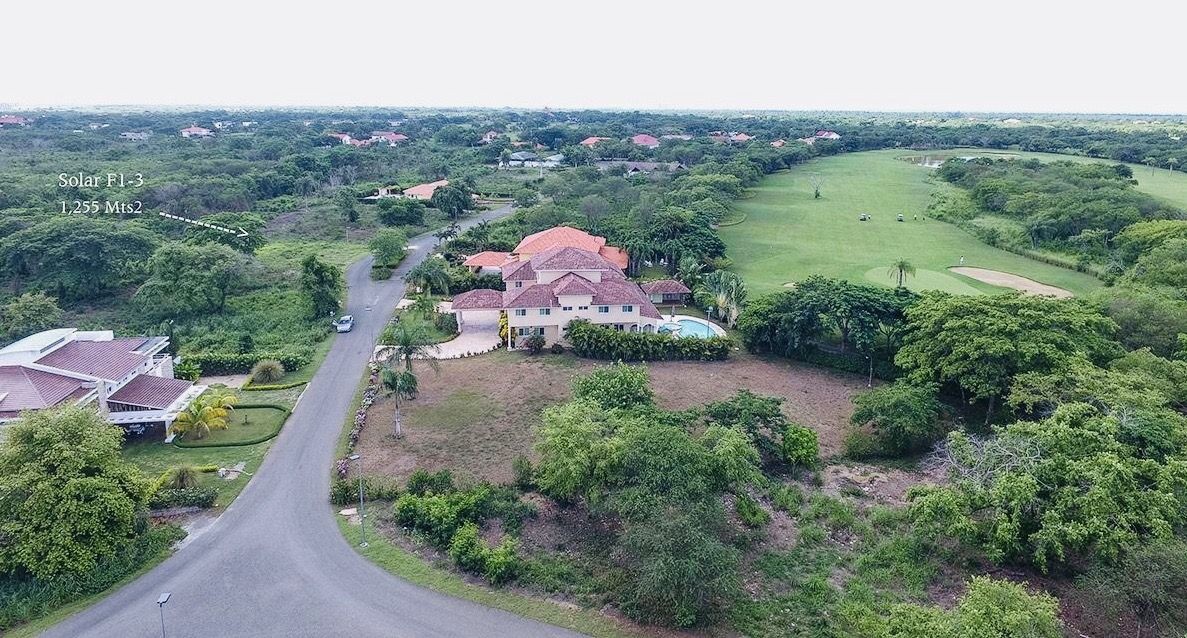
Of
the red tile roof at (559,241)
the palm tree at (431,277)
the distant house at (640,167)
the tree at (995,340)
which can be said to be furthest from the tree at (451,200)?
the tree at (995,340)

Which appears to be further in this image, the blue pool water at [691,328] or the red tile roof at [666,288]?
the red tile roof at [666,288]

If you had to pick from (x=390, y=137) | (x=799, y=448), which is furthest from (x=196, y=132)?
(x=799, y=448)

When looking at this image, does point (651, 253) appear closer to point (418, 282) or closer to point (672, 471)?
point (418, 282)

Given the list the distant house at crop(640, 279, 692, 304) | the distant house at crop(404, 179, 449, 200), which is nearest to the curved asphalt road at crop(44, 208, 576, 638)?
the distant house at crop(640, 279, 692, 304)

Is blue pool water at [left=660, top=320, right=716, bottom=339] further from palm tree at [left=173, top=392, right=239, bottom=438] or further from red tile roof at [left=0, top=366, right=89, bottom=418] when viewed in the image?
red tile roof at [left=0, top=366, right=89, bottom=418]

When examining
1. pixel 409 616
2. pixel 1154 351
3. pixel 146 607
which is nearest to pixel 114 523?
pixel 146 607

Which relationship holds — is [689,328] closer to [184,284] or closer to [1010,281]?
[1010,281]

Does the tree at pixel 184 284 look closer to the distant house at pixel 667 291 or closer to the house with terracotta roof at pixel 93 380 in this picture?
the house with terracotta roof at pixel 93 380
